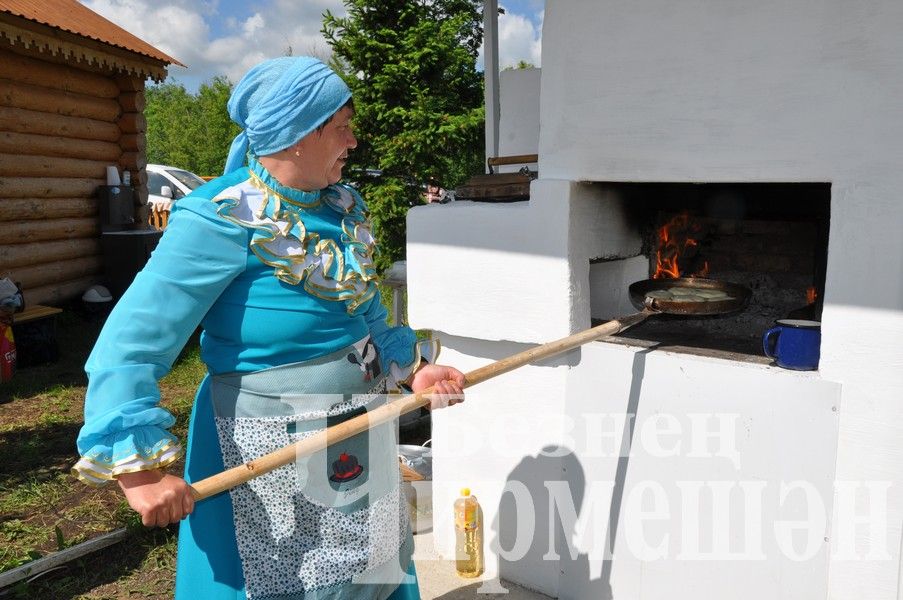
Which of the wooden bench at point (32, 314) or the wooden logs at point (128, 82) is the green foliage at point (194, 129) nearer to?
the wooden logs at point (128, 82)

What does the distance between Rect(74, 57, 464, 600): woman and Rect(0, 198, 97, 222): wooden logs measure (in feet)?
24.5

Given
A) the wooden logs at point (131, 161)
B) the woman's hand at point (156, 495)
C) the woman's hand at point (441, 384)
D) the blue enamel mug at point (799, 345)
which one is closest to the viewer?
the woman's hand at point (156, 495)

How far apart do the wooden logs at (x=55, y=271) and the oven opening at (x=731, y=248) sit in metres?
7.16

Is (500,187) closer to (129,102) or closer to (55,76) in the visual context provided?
(55,76)

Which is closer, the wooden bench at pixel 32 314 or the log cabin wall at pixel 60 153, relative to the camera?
the wooden bench at pixel 32 314

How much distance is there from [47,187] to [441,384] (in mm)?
8225

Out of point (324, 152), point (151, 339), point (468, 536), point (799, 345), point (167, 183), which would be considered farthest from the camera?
point (167, 183)

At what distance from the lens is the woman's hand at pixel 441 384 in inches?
79.0

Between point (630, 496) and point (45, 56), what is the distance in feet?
27.7

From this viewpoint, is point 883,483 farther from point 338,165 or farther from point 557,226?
point 338,165

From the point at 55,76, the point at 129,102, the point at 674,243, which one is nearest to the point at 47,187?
the point at 55,76

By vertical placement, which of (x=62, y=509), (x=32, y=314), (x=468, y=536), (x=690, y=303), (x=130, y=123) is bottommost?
(x=62, y=509)

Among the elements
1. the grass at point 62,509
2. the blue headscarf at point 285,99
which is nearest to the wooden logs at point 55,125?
the grass at point 62,509

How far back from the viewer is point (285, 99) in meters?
1.74
